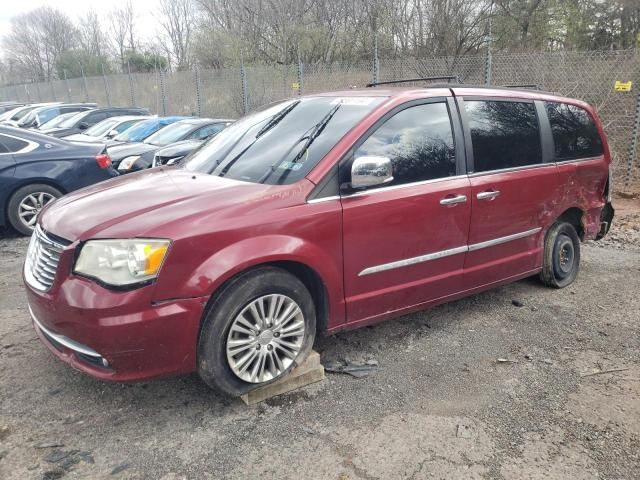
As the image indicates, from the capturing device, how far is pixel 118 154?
9.19m

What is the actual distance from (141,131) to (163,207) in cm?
1024

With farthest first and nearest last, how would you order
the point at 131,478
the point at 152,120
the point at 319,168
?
the point at 152,120
the point at 319,168
the point at 131,478

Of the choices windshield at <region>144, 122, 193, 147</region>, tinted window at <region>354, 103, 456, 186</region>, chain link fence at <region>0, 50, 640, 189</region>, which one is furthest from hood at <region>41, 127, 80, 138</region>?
tinted window at <region>354, 103, 456, 186</region>

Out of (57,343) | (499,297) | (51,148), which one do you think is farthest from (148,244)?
(51,148)

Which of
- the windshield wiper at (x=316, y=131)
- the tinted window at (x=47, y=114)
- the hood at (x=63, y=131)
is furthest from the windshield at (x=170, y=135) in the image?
the tinted window at (x=47, y=114)

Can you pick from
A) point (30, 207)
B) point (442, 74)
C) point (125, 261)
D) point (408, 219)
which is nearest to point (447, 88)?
point (408, 219)

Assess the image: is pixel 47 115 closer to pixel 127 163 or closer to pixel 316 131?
pixel 127 163

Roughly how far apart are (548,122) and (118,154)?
7.22 metres

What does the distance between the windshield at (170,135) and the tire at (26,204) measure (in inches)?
123

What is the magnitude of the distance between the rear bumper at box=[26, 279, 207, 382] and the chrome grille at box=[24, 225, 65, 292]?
90 mm

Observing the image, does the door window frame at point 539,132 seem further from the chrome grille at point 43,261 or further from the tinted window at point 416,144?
the chrome grille at point 43,261

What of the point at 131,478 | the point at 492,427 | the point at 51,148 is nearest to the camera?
the point at 131,478

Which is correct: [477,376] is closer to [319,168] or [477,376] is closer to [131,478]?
[319,168]

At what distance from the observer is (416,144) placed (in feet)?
11.6
